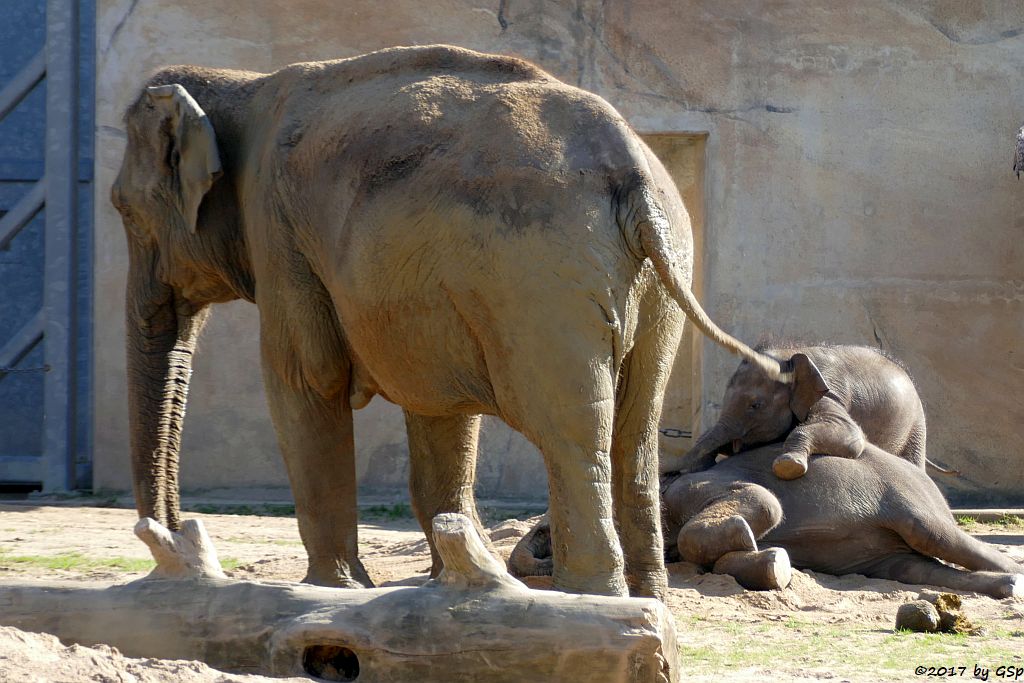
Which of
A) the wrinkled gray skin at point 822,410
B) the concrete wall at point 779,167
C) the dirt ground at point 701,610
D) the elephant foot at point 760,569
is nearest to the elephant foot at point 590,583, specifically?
the dirt ground at point 701,610

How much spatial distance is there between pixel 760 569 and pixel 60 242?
5.96 m

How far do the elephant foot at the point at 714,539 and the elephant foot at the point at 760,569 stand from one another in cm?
4

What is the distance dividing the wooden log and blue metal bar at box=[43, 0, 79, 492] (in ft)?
21.0

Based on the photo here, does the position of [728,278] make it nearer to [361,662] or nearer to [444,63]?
[444,63]

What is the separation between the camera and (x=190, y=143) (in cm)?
534

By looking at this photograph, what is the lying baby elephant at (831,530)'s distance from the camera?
5.64 meters

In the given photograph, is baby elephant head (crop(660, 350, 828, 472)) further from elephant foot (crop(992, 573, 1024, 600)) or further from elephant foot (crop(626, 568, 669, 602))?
elephant foot (crop(626, 568, 669, 602))

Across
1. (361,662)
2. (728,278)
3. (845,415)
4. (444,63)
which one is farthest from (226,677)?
(728,278)

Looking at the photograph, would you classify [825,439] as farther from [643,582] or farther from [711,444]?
[643,582]

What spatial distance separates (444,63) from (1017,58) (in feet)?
20.1

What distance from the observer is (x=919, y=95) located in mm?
9680

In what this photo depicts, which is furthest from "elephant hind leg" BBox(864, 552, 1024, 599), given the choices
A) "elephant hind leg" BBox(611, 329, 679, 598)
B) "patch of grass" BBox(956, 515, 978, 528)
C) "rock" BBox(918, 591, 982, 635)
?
"patch of grass" BBox(956, 515, 978, 528)

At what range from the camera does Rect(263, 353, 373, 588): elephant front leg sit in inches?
197

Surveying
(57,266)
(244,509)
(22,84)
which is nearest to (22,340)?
(57,266)
